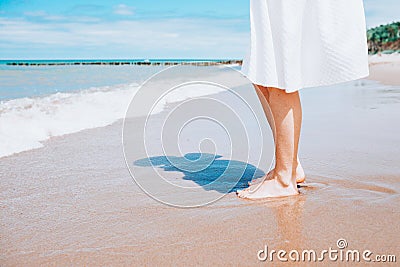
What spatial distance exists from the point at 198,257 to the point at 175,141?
7.77 feet

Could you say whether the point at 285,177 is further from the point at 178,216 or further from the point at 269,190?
the point at 178,216

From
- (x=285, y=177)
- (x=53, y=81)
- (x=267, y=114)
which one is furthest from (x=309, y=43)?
(x=53, y=81)

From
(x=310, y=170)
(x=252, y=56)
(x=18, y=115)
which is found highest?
(x=252, y=56)

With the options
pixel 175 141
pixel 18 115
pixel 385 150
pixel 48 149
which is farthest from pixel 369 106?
pixel 18 115

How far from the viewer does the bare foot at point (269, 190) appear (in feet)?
7.41

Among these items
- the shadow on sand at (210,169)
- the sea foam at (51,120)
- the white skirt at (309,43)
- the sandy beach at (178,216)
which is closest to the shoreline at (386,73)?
the sea foam at (51,120)

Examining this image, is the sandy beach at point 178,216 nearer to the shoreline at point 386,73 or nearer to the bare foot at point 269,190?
the bare foot at point 269,190

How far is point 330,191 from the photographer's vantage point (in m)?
2.32

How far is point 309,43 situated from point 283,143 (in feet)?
1.74

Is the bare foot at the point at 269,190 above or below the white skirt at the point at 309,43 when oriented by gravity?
below

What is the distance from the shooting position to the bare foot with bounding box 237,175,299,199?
226 centimetres

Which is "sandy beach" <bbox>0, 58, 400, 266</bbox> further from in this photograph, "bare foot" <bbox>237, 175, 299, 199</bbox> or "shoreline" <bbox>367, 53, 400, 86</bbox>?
"shoreline" <bbox>367, 53, 400, 86</bbox>

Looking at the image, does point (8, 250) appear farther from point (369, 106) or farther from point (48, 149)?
point (369, 106)

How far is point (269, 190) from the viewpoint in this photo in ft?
7.48
